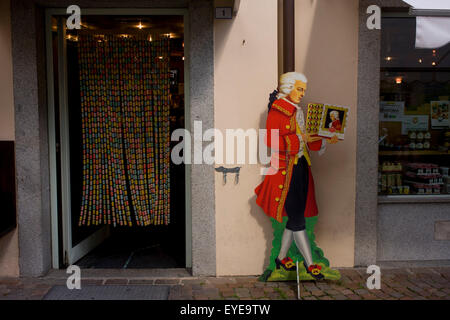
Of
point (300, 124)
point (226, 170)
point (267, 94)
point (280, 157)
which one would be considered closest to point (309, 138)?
point (300, 124)

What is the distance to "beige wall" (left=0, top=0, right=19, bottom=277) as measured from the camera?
15.1ft

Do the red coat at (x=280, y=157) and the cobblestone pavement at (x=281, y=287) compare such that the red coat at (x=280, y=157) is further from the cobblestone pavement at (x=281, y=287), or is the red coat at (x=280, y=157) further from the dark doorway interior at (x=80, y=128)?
the dark doorway interior at (x=80, y=128)

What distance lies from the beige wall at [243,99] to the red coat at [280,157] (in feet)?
1.01

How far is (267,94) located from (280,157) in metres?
0.74

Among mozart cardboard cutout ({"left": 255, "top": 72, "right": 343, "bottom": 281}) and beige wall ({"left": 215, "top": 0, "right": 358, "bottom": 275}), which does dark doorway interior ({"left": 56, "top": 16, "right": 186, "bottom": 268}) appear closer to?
beige wall ({"left": 215, "top": 0, "right": 358, "bottom": 275})

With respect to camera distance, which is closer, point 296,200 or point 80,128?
point 296,200

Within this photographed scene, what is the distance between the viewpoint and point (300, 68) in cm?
482

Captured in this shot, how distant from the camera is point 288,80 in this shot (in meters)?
4.32

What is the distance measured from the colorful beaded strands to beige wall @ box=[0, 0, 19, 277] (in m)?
0.74

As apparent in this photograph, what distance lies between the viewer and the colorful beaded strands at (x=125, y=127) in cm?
498

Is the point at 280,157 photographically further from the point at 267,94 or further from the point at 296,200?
the point at 267,94

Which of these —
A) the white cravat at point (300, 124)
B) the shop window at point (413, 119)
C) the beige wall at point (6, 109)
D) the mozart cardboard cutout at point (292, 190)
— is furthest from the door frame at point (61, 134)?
the shop window at point (413, 119)

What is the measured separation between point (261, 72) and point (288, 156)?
98cm
